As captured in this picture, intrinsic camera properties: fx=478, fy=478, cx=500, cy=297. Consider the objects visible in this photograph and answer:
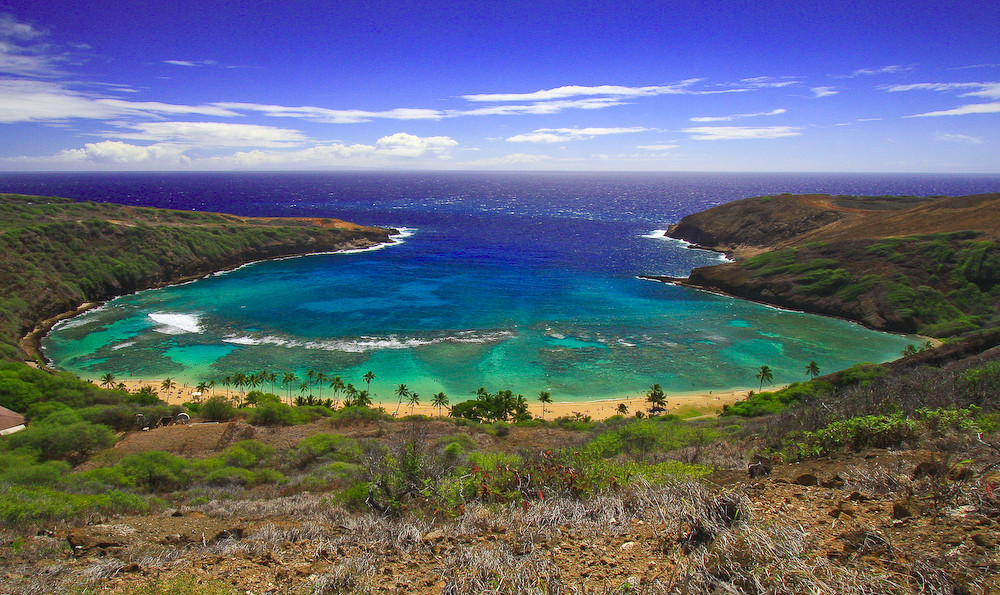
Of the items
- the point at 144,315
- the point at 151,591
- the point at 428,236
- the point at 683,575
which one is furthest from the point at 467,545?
the point at 428,236

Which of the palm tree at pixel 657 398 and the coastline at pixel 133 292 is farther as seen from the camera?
the coastline at pixel 133 292

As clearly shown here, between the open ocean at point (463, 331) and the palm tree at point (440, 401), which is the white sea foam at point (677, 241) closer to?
the open ocean at point (463, 331)

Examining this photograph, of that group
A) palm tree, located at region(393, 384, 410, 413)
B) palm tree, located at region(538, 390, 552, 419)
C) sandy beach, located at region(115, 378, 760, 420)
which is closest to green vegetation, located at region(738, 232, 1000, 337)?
sandy beach, located at region(115, 378, 760, 420)

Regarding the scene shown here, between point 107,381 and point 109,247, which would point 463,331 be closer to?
point 107,381

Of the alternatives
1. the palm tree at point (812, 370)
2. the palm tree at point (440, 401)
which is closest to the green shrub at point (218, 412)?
the palm tree at point (440, 401)

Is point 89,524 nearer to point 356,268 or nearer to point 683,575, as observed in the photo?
point 683,575

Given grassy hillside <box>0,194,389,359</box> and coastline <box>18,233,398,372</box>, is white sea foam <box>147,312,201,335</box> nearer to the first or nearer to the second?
coastline <box>18,233,398,372</box>
